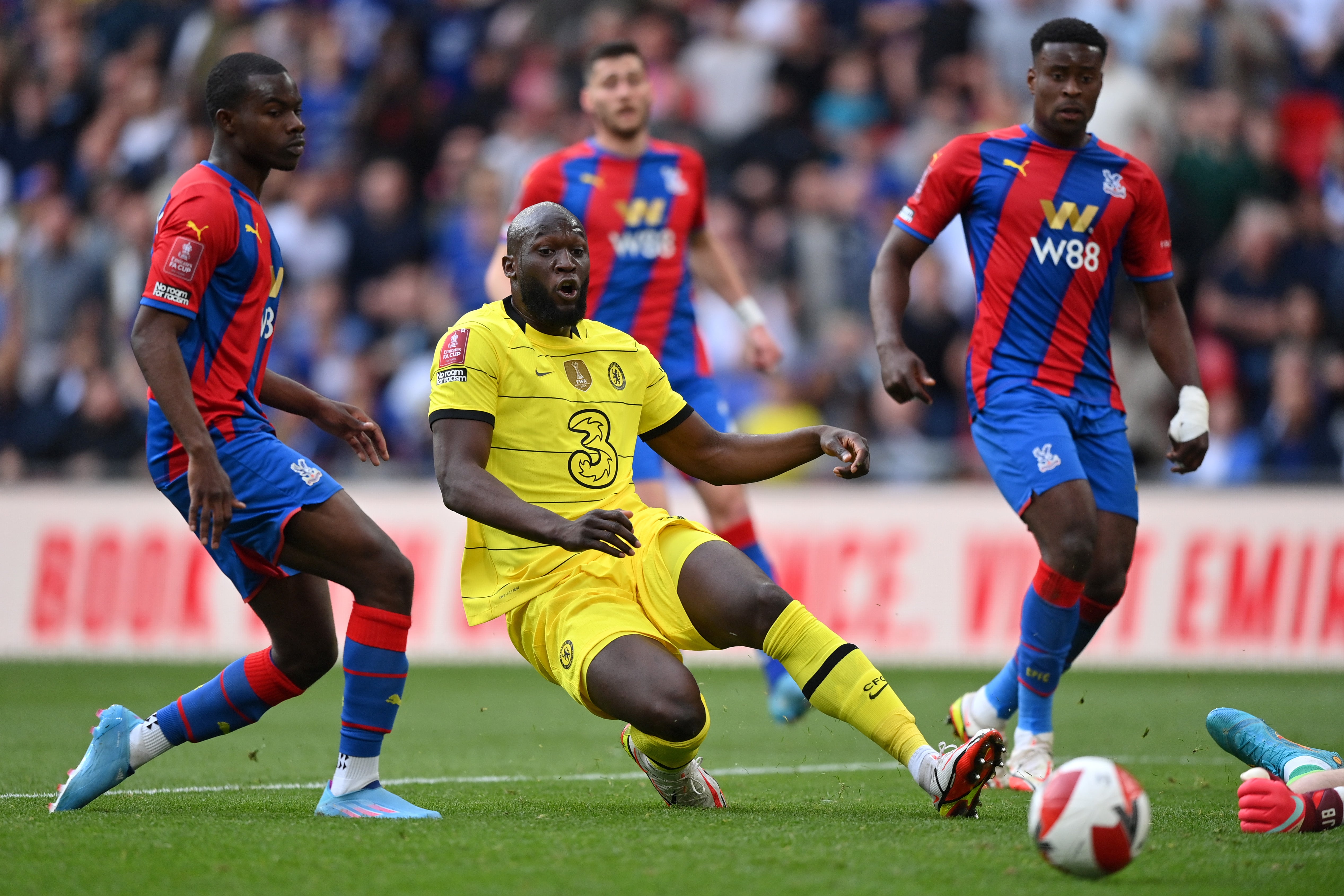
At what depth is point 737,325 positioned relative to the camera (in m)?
14.4

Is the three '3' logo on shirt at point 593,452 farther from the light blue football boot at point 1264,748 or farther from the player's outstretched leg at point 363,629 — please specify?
the light blue football boot at point 1264,748

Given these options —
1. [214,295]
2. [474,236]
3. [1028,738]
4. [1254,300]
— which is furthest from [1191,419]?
[474,236]

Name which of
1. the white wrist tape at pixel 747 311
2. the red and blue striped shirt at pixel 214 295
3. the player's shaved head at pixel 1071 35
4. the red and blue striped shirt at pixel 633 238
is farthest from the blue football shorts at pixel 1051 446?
the red and blue striped shirt at pixel 214 295

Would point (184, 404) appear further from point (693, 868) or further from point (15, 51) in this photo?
point (15, 51)

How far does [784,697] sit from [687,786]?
2358mm

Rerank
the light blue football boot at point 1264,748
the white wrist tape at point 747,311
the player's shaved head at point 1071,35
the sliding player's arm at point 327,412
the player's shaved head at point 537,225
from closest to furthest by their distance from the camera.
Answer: the light blue football boot at point 1264,748, the player's shaved head at point 537,225, the sliding player's arm at point 327,412, the player's shaved head at point 1071,35, the white wrist tape at point 747,311

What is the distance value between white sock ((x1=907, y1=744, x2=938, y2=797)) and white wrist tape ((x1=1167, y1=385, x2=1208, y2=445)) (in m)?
2.01

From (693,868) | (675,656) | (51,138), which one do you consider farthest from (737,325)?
(693,868)

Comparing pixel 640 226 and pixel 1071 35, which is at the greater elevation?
pixel 1071 35

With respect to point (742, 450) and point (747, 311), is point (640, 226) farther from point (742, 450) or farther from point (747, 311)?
point (742, 450)

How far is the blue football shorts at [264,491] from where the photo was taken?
534 cm

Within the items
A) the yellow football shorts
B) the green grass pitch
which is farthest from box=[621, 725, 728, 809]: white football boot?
the yellow football shorts

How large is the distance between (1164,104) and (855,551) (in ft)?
15.9

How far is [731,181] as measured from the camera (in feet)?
50.3
